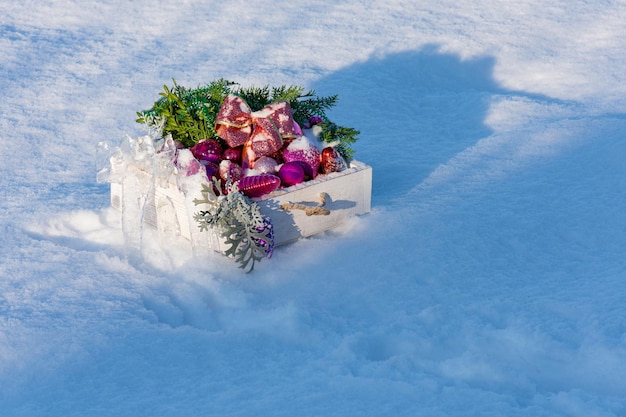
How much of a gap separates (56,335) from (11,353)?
0.15 metres

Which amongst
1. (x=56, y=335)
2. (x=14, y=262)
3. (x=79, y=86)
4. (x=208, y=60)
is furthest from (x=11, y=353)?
(x=208, y=60)

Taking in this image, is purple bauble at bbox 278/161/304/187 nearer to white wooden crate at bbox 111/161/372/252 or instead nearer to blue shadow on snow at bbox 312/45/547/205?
white wooden crate at bbox 111/161/372/252

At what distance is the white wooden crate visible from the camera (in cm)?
333

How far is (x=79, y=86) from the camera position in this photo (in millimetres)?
5148

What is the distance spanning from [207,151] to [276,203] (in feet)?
1.15

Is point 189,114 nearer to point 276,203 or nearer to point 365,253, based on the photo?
point 276,203

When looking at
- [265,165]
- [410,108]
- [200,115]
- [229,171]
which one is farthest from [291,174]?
[410,108]

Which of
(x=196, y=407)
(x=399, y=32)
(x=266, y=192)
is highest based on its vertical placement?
(x=399, y=32)

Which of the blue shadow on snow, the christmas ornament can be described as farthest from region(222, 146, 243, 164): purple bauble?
the blue shadow on snow

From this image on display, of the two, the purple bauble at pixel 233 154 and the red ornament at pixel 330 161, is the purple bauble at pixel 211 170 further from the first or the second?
the red ornament at pixel 330 161

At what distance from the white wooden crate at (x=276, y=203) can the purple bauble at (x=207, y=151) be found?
15cm

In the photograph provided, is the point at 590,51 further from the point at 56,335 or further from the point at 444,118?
the point at 56,335

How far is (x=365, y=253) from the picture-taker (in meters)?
3.37

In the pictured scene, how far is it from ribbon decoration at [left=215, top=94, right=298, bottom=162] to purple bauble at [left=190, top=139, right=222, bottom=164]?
0.07 meters
